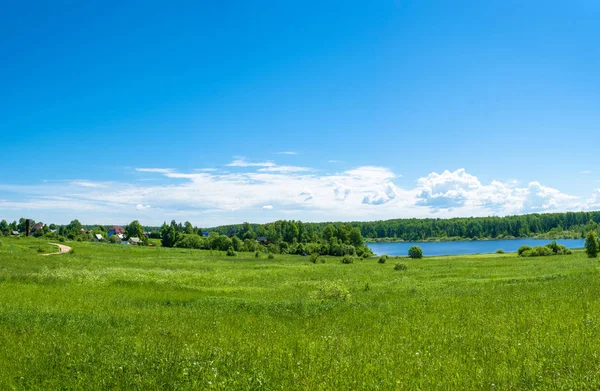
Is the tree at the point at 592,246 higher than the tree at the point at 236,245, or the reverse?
the tree at the point at 592,246

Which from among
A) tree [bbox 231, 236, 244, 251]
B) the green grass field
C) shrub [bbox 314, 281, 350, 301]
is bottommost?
tree [bbox 231, 236, 244, 251]

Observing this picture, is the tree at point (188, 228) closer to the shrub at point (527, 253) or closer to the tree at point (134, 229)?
the tree at point (134, 229)

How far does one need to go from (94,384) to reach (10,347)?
4967mm

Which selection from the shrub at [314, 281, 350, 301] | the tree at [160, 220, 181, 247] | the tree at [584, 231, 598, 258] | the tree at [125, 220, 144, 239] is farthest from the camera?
the tree at [125, 220, 144, 239]

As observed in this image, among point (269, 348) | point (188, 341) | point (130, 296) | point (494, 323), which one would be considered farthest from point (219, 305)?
point (494, 323)

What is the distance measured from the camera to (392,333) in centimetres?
1381

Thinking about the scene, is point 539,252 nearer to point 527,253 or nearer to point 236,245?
point 527,253

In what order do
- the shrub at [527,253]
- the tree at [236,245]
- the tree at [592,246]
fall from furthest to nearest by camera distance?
the tree at [236,245] → the shrub at [527,253] → the tree at [592,246]

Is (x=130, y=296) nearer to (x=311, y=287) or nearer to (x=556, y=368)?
(x=311, y=287)

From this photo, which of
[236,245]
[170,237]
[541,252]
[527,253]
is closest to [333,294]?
[527,253]

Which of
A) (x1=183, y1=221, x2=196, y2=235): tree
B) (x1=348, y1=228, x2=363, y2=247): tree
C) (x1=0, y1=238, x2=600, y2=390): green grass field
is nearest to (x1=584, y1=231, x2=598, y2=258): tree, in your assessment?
(x1=0, y1=238, x2=600, y2=390): green grass field

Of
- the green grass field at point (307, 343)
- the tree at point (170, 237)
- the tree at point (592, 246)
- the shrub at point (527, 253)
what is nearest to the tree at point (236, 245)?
the tree at point (170, 237)

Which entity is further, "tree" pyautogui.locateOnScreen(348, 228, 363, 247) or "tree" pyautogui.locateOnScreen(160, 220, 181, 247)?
"tree" pyautogui.locateOnScreen(160, 220, 181, 247)

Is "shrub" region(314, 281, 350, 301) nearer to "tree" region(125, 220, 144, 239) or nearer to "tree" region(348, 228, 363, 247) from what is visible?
"tree" region(348, 228, 363, 247)
